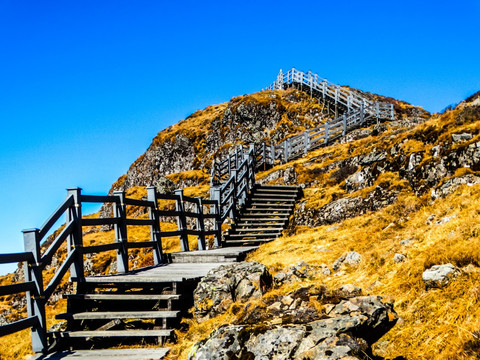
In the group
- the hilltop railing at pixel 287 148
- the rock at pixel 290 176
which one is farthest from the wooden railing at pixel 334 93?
the rock at pixel 290 176

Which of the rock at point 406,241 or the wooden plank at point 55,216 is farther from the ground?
the wooden plank at point 55,216

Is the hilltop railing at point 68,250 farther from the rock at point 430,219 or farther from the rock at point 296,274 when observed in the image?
the rock at point 430,219

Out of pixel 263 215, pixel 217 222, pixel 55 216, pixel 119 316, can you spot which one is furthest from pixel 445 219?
pixel 263 215

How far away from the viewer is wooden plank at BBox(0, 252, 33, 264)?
5.50 meters

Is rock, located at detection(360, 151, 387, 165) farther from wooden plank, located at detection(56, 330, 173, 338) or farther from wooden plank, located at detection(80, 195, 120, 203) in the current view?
wooden plank, located at detection(56, 330, 173, 338)

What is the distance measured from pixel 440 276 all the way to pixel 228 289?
3314 millimetres

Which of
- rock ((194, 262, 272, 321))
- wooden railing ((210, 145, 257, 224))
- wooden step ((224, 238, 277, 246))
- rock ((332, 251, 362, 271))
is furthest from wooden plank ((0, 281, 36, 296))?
wooden railing ((210, 145, 257, 224))

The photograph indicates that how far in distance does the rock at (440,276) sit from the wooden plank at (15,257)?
18.8 ft

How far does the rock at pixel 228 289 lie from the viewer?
6.36 metres

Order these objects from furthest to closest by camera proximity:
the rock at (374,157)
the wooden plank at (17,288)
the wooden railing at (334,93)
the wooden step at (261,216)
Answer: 1. the wooden railing at (334,93)
2. the wooden step at (261,216)
3. the rock at (374,157)
4. the wooden plank at (17,288)

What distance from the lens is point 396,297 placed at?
480 centimetres

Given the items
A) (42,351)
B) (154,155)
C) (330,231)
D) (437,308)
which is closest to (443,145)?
(330,231)

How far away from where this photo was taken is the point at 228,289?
6.47m

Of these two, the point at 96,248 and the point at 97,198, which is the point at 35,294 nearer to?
the point at 96,248
